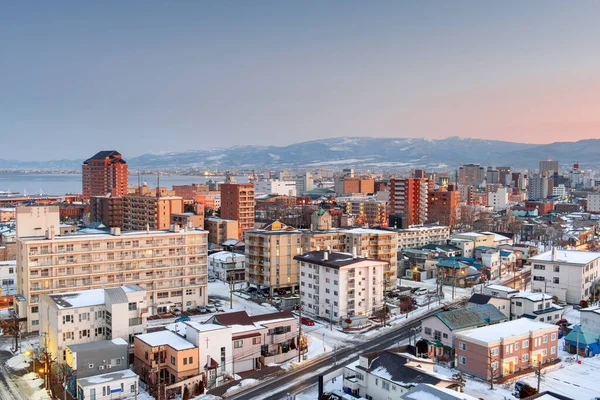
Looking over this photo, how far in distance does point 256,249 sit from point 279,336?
1300 cm

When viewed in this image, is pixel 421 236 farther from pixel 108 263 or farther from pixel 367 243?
pixel 108 263

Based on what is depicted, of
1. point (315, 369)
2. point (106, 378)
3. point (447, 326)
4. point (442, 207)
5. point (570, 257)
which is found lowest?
point (315, 369)

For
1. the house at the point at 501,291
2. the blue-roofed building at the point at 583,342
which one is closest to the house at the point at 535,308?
the house at the point at 501,291

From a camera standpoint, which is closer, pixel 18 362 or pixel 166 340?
pixel 166 340

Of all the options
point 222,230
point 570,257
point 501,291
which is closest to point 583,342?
point 501,291

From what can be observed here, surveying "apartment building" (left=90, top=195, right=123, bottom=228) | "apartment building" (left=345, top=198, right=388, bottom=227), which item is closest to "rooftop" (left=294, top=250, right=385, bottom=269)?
"apartment building" (left=90, top=195, right=123, bottom=228)

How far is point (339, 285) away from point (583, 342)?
12.5 metres

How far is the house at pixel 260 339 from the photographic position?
76.0 feet

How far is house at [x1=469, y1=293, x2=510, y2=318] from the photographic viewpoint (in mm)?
29281

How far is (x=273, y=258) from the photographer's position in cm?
3625

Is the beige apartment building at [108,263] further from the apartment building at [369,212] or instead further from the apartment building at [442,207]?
the apartment building at [442,207]

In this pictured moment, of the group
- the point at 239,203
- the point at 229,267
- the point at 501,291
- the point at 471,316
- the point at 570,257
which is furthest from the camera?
the point at 239,203

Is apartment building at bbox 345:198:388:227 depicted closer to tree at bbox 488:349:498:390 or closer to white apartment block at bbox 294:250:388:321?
white apartment block at bbox 294:250:388:321

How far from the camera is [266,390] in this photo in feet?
68.6
